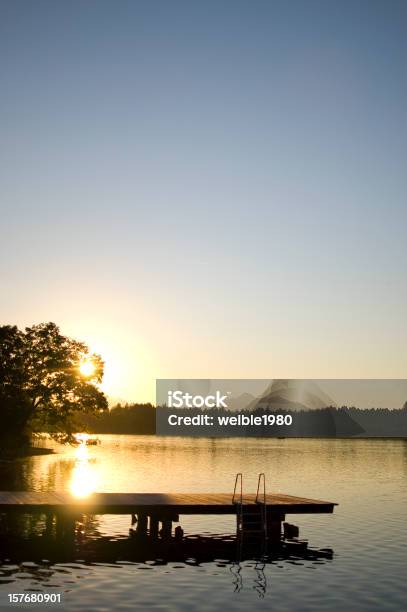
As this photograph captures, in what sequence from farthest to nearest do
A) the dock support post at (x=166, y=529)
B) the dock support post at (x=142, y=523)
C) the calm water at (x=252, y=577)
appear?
1. the dock support post at (x=142, y=523)
2. the dock support post at (x=166, y=529)
3. the calm water at (x=252, y=577)

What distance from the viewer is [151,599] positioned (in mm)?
24109

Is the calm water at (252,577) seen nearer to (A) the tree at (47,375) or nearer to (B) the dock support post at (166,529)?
(B) the dock support post at (166,529)

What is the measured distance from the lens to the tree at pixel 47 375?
109356 millimetres

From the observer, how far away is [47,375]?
112438 mm

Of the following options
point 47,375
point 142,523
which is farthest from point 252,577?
point 47,375

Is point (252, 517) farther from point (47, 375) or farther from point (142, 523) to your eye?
point (47, 375)

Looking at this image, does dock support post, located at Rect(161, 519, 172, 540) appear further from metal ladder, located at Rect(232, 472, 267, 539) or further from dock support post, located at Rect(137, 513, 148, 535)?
metal ladder, located at Rect(232, 472, 267, 539)

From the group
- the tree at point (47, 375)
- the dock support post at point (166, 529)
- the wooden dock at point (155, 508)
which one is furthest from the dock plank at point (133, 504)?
the tree at point (47, 375)

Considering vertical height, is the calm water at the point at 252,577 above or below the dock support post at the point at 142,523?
below

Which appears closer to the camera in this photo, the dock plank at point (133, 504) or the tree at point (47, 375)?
the dock plank at point (133, 504)

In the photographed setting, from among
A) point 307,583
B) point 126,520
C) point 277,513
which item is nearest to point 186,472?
point 126,520

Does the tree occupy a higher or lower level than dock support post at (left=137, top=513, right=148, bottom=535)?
higher

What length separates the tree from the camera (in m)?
109

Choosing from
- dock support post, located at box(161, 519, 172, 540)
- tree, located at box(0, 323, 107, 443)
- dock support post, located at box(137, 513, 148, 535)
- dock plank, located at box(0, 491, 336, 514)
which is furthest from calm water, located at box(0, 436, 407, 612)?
tree, located at box(0, 323, 107, 443)
